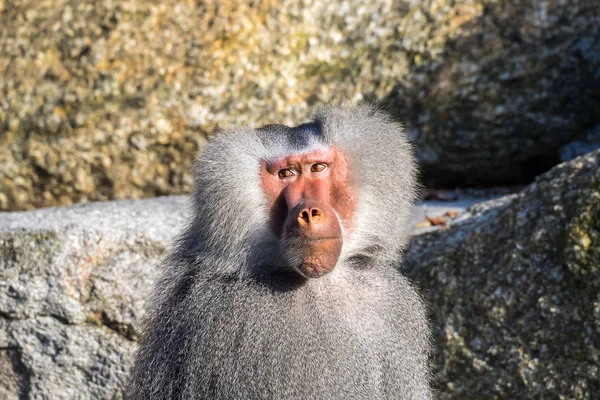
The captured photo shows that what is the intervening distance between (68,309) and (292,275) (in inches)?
71.0

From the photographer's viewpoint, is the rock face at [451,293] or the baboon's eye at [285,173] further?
the rock face at [451,293]

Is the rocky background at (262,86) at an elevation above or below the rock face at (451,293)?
above

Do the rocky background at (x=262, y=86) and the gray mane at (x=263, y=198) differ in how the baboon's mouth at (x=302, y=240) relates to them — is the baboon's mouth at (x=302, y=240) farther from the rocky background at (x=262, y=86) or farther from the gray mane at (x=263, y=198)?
the rocky background at (x=262, y=86)

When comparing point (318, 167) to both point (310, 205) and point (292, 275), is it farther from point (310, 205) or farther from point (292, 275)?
point (292, 275)

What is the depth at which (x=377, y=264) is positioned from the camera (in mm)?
4008

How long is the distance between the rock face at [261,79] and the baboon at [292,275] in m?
2.54

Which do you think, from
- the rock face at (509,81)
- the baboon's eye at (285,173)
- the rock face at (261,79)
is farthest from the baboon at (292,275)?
the rock face at (509,81)

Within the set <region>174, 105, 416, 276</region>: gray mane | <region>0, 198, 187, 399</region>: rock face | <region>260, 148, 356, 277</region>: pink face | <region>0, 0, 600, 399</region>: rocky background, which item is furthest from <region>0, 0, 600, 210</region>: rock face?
<region>260, 148, 356, 277</region>: pink face

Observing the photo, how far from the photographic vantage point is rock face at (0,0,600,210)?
6320 millimetres

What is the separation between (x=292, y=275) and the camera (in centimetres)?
378

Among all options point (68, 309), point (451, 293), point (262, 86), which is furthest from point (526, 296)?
point (262, 86)

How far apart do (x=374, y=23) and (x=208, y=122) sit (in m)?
1.38

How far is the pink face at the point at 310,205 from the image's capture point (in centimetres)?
352

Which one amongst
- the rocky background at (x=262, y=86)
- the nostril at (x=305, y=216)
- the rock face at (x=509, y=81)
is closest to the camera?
the nostril at (x=305, y=216)
